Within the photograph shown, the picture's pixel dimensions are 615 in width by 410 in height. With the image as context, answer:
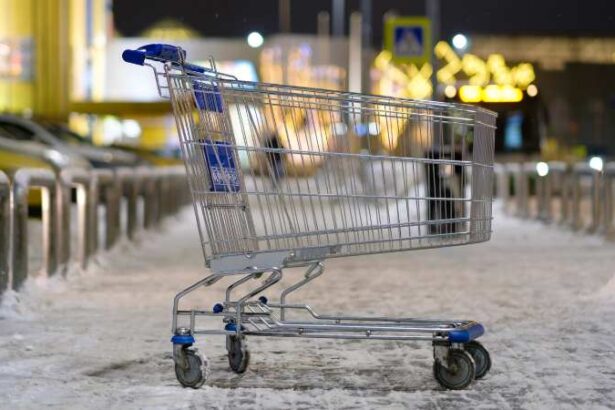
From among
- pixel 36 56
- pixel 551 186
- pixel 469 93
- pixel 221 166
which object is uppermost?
pixel 36 56

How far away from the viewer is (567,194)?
1833cm

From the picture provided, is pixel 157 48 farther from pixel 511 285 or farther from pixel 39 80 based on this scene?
pixel 39 80

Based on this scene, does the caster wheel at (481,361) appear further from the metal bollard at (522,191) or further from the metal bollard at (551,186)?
the metal bollard at (522,191)

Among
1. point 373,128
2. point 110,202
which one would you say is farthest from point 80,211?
point 373,128

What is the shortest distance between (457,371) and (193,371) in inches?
44.2

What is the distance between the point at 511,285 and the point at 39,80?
3758 centimetres

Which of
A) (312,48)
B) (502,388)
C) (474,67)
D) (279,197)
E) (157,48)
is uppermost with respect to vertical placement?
(312,48)

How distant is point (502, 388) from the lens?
5.62 meters

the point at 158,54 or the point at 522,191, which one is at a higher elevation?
the point at 158,54

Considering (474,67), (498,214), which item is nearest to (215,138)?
(498,214)

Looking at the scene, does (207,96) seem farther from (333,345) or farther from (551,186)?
(551,186)

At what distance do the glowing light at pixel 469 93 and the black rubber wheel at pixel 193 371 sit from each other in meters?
24.6

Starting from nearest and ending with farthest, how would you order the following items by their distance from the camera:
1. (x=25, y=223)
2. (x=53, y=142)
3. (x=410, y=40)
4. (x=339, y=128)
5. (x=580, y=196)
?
(x=339, y=128) < (x=25, y=223) < (x=580, y=196) < (x=410, y=40) < (x=53, y=142)

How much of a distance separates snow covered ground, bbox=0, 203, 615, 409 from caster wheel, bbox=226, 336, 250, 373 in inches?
2.2
